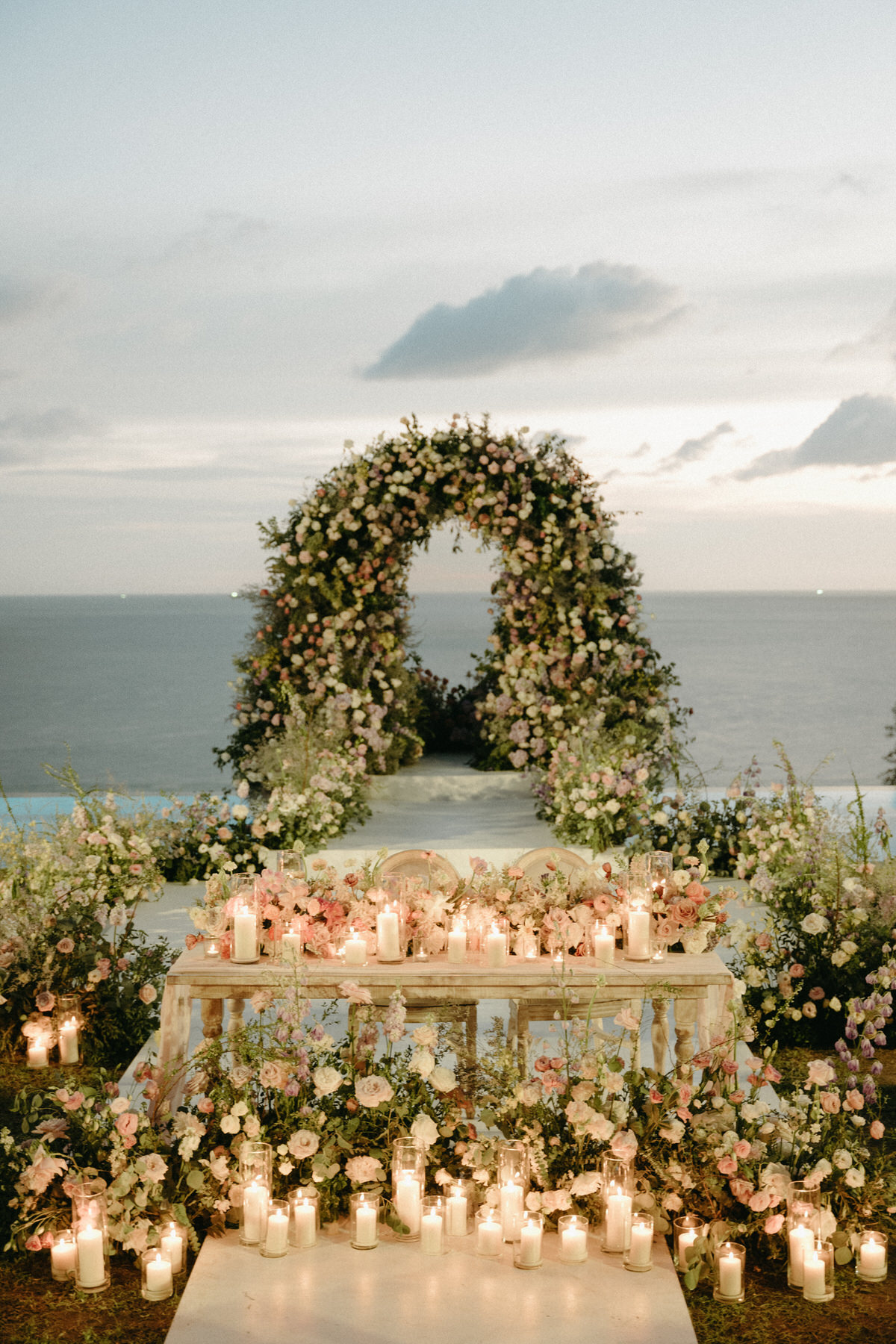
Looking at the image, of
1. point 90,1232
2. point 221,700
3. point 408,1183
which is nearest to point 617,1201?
point 408,1183

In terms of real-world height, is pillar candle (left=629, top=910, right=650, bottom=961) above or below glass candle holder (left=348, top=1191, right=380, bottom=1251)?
above

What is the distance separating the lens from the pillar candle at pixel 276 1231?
9.59 ft

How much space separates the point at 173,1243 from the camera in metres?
2.86

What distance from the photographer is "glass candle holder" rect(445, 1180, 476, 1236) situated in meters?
2.99

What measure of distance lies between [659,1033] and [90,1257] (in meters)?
1.84

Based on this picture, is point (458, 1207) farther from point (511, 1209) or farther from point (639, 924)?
point (639, 924)

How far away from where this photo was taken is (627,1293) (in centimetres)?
279

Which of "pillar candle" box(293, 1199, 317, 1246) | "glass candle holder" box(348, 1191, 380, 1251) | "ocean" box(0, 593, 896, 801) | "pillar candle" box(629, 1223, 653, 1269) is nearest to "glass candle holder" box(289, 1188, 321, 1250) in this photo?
"pillar candle" box(293, 1199, 317, 1246)

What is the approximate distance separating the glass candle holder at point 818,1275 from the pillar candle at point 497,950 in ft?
3.30

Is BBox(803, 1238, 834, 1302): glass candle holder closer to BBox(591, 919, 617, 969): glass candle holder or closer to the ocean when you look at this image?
BBox(591, 919, 617, 969): glass candle holder

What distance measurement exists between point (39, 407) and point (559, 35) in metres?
12.8

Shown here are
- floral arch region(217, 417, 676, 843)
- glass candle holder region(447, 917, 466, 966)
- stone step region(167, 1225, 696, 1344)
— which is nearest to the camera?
stone step region(167, 1225, 696, 1344)

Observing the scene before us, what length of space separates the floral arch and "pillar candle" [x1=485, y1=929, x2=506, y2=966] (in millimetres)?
4520

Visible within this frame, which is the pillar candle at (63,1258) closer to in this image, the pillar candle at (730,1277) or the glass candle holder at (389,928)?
the glass candle holder at (389,928)
